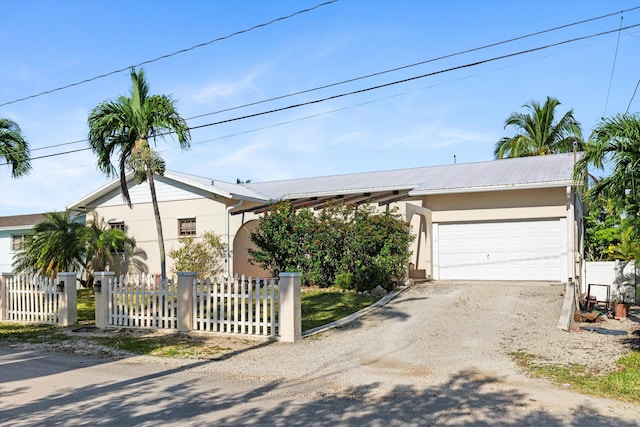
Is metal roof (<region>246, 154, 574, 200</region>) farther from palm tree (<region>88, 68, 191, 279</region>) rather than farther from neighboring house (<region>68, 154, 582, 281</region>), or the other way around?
palm tree (<region>88, 68, 191, 279</region>)

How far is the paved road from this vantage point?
232 inches

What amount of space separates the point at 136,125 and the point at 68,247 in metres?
7.89

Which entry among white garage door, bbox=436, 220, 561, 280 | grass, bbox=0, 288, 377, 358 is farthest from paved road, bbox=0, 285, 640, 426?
white garage door, bbox=436, 220, 561, 280

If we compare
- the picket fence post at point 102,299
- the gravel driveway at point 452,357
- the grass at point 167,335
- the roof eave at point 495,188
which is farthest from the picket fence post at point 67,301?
the roof eave at point 495,188

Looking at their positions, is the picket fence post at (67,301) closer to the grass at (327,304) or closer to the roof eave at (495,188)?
the grass at (327,304)

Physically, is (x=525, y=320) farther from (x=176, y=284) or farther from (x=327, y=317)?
(x=176, y=284)

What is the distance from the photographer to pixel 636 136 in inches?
327

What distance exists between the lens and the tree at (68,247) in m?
20.5

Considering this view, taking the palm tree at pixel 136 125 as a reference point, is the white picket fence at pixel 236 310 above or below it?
below

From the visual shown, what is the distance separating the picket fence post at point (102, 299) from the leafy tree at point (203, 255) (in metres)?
6.89

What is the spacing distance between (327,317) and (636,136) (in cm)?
726

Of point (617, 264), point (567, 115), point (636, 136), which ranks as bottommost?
point (617, 264)

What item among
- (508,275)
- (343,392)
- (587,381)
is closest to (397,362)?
(343,392)

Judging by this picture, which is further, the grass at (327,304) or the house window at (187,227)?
the house window at (187,227)
